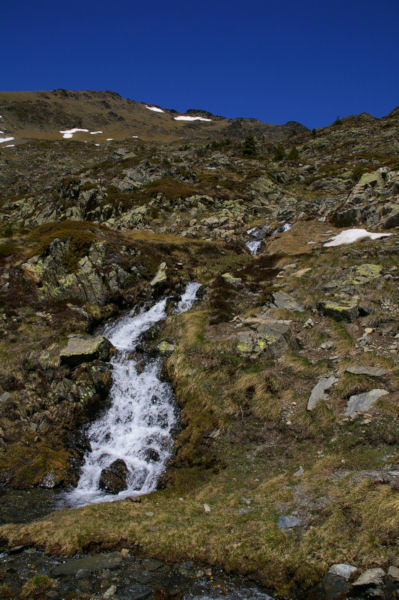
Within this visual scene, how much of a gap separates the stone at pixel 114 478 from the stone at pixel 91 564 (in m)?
5.31

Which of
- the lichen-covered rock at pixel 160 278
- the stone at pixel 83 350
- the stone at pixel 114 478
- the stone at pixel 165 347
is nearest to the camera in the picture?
the stone at pixel 114 478

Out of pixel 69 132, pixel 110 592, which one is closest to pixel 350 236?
pixel 110 592

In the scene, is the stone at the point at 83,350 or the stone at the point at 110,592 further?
the stone at the point at 83,350

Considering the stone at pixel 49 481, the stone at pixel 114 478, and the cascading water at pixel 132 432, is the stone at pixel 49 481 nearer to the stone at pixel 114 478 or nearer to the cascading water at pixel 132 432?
the cascading water at pixel 132 432

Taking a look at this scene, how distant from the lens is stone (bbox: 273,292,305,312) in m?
21.9

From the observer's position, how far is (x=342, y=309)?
19391mm

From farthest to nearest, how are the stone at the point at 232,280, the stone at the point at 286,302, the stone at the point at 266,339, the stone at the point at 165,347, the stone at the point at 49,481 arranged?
the stone at the point at 232,280
the stone at the point at 286,302
the stone at the point at 165,347
the stone at the point at 266,339
the stone at the point at 49,481

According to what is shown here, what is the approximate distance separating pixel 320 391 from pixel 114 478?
34.1 feet

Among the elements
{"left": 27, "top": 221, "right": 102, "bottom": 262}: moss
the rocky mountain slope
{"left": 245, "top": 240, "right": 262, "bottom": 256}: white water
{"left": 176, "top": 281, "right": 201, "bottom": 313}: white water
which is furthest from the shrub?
{"left": 176, "top": 281, "right": 201, "bottom": 313}: white water

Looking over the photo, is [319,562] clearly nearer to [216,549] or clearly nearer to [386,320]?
[216,549]

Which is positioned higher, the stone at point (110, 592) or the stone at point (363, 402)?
the stone at point (363, 402)

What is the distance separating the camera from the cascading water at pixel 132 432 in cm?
1495

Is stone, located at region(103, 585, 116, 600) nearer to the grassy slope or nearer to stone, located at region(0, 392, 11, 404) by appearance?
the grassy slope

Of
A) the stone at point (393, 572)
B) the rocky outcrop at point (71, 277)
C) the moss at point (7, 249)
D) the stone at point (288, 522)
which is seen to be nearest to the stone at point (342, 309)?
the stone at point (288, 522)
